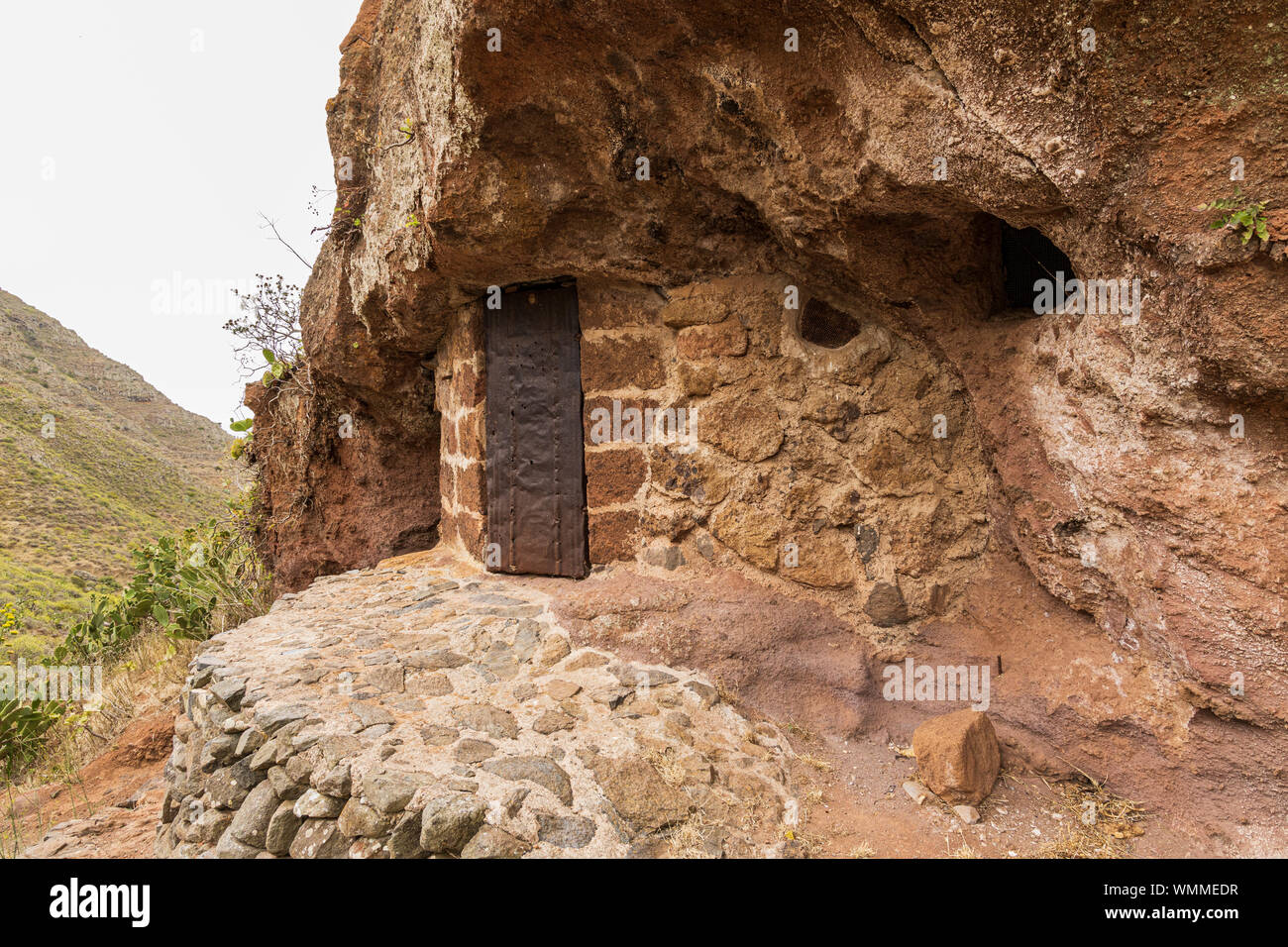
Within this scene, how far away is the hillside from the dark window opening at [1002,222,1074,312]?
665cm

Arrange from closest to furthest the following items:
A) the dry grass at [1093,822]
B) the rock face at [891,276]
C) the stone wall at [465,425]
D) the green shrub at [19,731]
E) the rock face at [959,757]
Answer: the rock face at [891,276], the dry grass at [1093,822], the rock face at [959,757], the stone wall at [465,425], the green shrub at [19,731]

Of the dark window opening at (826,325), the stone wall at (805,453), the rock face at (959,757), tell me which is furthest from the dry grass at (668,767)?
the dark window opening at (826,325)

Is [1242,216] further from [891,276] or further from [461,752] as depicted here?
[461,752]

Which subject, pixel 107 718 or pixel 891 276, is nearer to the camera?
pixel 891 276

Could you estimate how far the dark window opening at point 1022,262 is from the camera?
3189 mm

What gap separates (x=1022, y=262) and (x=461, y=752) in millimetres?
2976

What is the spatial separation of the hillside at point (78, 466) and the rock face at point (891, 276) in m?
5.16

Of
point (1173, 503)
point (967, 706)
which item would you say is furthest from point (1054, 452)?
point (967, 706)

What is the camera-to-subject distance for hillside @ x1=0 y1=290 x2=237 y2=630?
36.4ft

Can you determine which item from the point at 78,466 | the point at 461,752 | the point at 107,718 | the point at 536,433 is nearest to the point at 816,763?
the point at 461,752

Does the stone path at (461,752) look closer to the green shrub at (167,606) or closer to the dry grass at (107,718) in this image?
the dry grass at (107,718)

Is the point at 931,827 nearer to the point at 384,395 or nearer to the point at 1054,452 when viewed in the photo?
the point at 1054,452

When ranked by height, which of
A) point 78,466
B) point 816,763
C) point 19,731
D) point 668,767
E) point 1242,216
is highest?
point 1242,216

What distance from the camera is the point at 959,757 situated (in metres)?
2.48
